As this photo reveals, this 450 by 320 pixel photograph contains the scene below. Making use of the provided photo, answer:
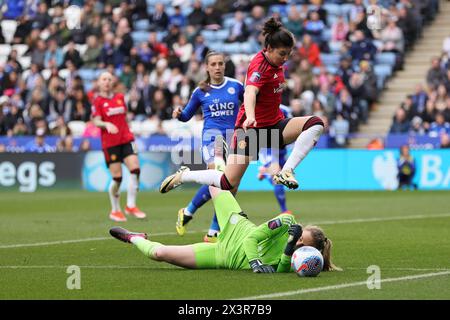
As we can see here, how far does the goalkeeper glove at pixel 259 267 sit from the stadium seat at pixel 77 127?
21.1 m

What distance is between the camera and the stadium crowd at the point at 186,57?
30469 millimetres

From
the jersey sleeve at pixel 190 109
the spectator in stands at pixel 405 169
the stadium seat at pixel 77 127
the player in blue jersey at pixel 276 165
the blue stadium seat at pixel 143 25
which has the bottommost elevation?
the spectator in stands at pixel 405 169

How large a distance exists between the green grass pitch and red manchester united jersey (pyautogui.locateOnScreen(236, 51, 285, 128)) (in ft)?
5.65

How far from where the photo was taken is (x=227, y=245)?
11.0 metres

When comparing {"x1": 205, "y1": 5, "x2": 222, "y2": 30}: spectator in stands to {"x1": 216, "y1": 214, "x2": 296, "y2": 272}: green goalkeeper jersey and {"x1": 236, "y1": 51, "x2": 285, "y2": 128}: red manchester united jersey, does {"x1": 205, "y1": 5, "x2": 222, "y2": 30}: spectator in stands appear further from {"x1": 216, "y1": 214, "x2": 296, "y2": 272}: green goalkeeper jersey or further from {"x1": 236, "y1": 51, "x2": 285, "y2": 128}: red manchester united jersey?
{"x1": 216, "y1": 214, "x2": 296, "y2": 272}: green goalkeeper jersey

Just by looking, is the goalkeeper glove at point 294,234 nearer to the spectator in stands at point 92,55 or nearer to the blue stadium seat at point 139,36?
the spectator in stands at point 92,55

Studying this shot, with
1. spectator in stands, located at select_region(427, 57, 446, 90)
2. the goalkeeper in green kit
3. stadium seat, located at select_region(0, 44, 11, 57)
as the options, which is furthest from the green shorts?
stadium seat, located at select_region(0, 44, 11, 57)

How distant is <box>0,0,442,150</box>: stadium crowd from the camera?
30.5 m

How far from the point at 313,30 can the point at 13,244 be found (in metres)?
19.3

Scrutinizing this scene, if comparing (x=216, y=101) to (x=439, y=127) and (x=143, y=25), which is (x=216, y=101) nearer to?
(x=439, y=127)

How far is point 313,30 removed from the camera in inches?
1275

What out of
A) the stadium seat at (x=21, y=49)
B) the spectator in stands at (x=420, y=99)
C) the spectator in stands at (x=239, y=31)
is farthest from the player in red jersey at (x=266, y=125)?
the stadium seat at (x=21, y=49)

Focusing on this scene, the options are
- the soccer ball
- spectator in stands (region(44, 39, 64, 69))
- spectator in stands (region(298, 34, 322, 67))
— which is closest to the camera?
the soccer ball

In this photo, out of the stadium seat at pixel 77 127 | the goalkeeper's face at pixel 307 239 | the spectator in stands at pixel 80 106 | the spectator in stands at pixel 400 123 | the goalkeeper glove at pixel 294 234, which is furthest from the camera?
the spectator in stands at pixel 80 106
